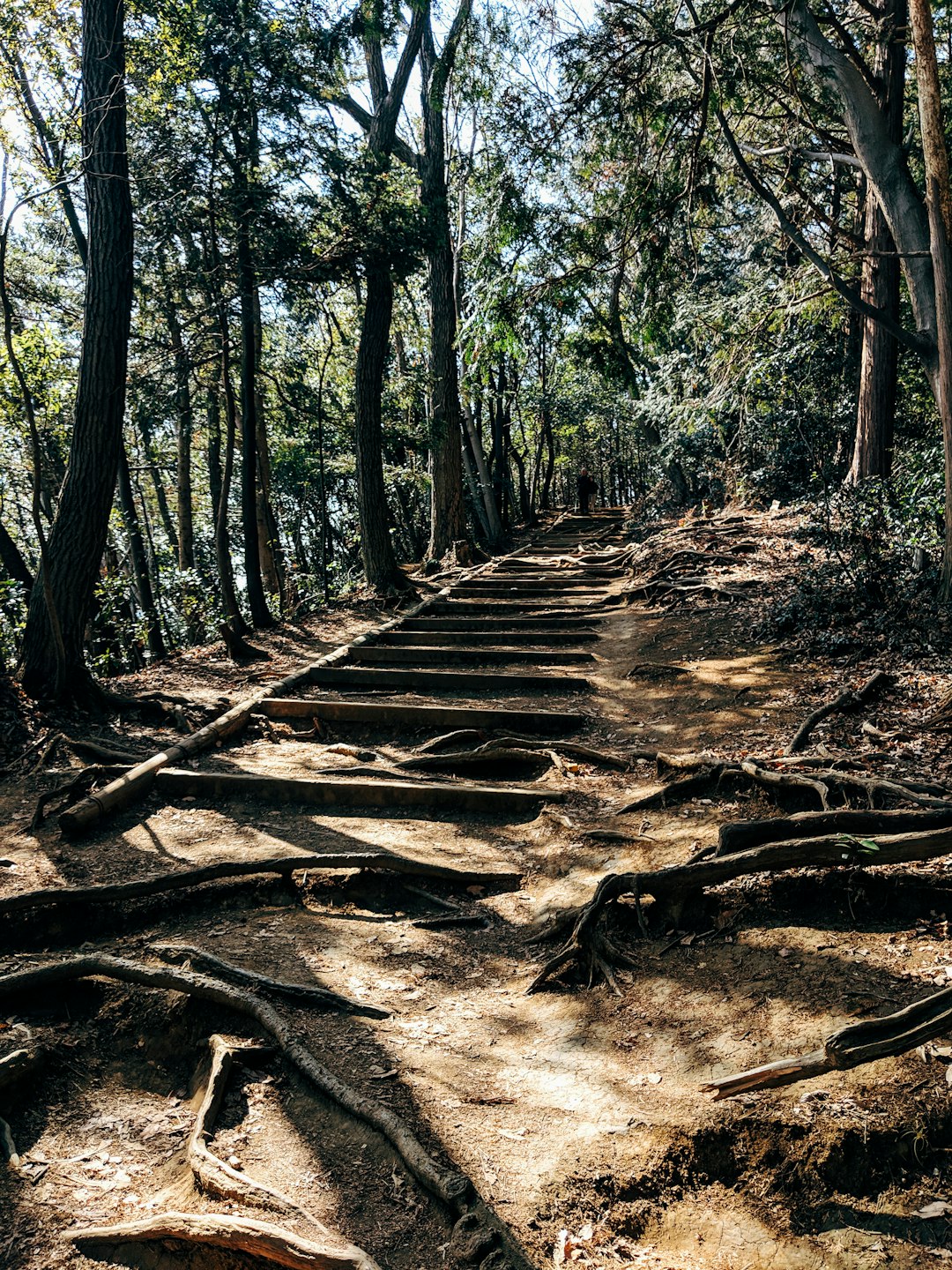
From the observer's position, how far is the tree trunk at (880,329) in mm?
9062

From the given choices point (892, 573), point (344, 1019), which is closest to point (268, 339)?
point (892, 573)

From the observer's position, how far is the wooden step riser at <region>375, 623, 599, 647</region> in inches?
419

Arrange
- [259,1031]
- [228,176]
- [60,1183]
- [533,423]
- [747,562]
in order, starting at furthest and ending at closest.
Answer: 1. [533,423]
2. [747,562]
3. [228,176]
4. [259,1031]
5. [60,1183]

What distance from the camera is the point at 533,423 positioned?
3978cm

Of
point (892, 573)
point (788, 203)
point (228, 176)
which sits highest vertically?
point (228, 176)

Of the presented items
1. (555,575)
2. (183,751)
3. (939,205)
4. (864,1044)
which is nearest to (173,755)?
(183,751)

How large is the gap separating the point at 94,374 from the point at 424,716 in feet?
14.8

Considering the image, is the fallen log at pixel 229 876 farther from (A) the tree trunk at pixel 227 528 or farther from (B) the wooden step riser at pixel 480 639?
(A) the tree trunk at pixel 227 528

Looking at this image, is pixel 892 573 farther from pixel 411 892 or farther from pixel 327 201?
pixel 327 201

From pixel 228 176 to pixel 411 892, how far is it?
10.2m

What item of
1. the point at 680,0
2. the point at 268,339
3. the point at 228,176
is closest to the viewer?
the point at 680,0

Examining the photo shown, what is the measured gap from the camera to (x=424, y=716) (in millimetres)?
7805

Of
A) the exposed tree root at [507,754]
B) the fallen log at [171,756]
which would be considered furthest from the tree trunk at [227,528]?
the exposed tree root at [507,754]

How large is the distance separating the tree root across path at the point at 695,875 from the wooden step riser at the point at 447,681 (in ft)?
15.0
